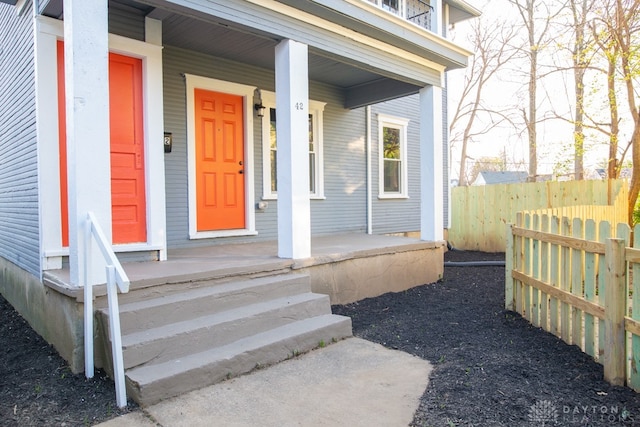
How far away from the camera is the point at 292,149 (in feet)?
15.4

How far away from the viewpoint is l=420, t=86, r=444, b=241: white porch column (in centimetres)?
652

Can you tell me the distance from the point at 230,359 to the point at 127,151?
2.71 meters

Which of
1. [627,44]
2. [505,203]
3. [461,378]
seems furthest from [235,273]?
[627,44]

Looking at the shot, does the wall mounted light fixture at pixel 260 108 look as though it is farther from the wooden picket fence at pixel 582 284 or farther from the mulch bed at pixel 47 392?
the mulch bed at pixel 47 392

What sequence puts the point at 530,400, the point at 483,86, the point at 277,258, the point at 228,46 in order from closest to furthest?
the point at 530,400, the point at 277,258, the point at 228,46, the point at 483,86

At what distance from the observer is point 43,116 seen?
13.6 feet

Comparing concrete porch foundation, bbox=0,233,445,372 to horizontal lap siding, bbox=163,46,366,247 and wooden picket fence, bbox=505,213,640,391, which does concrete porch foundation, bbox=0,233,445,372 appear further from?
wooden picket fence, bbox=505,213,640,391

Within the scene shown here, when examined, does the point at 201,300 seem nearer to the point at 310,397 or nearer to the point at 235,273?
the point at 235,273

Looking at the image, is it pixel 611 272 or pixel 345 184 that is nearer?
pixel 611 272

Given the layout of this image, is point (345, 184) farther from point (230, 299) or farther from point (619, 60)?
point (619, 60)

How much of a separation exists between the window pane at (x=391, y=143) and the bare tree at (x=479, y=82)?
8.71 m

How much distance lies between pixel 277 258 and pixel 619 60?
10.6 metres

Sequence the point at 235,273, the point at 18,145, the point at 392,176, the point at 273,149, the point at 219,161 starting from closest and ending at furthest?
the point at 235,273, the point at 18,145, the point at 219,161, the point at 273,149, the point at 392,176

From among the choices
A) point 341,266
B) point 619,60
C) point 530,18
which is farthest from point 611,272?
point 530,18
